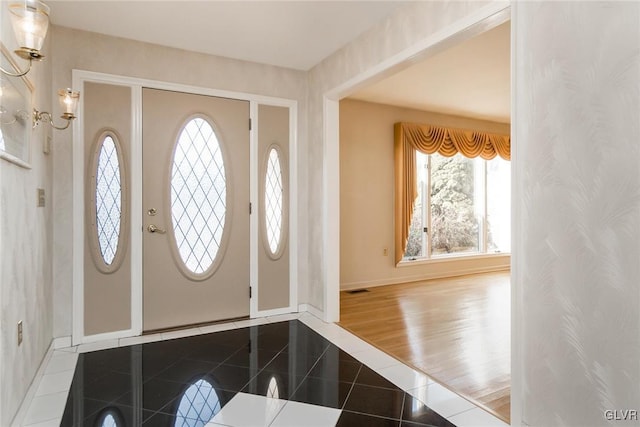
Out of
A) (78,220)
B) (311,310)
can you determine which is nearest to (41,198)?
(78,220)

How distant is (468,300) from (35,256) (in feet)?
14.2

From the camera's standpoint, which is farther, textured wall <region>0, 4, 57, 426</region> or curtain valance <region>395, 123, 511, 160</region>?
curtain valance <region>395, 123, 511, 160</region>

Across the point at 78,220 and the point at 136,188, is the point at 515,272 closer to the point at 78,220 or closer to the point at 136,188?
the point at 136,188

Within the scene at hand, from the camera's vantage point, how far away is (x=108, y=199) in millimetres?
3145

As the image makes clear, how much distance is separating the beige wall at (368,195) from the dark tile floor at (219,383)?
2.16 m

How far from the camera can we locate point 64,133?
2.96 meters

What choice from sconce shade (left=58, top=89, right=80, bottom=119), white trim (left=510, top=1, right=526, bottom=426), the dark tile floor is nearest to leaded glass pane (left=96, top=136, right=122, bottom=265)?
sconce shade (left=58, top=89, right=80, bottom=119)

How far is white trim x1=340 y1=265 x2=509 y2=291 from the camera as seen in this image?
5.15 meters

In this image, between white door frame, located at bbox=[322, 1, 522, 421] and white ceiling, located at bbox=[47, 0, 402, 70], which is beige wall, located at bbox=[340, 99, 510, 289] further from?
white ceiling, located at bbox=[47, 0, 402, 70]

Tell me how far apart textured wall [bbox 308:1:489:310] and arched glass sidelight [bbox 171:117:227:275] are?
3.17 feet

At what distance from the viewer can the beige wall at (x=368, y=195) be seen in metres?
5.10

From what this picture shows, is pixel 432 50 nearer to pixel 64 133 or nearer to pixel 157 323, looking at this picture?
pixel 64 133

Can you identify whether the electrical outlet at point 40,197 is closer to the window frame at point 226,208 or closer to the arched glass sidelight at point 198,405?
the window frame at point 226,208

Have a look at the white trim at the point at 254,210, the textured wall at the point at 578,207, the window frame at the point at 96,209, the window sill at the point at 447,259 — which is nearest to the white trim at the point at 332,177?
the white trim at the point at 254,210
